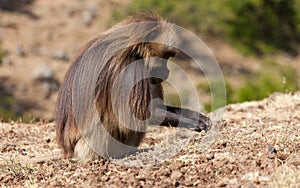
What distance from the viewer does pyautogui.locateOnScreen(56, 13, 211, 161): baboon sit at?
5078 mm

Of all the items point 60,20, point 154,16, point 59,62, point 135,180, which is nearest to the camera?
point 135,180

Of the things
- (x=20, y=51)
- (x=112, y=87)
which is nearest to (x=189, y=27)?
(x=20, y=51)

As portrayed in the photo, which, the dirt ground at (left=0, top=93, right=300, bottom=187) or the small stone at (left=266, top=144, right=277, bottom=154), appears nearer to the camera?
the dirt ground at (left=0, top=93, right=300, bottom=187)

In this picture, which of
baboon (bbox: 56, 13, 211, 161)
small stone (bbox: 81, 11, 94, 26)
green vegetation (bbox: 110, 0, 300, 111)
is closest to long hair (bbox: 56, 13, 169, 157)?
baboon (bbox: 56, 13, 211, 161)

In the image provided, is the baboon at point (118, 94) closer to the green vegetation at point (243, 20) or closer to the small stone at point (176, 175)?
the small stone at point (176, 175)

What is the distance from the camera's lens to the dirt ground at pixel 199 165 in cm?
426

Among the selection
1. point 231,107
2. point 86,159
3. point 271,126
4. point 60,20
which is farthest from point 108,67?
point 60,20

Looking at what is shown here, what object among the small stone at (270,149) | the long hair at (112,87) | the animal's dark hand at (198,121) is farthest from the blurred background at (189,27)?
the small stone at (270,149)

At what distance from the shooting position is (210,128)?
5312mm

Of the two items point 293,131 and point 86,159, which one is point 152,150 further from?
point 293,131

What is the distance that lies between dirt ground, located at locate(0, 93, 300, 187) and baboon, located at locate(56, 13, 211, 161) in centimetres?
22

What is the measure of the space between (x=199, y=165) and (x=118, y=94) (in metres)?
0.95

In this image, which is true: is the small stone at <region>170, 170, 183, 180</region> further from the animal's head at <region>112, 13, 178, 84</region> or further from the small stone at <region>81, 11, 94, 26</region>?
the small stone at <region>81, 11, 94, 26</region>

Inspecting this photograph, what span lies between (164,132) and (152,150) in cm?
130
